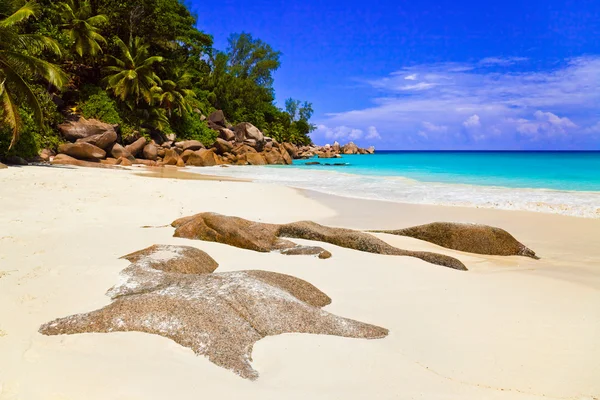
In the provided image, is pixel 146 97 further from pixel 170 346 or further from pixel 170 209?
pixel 170 346

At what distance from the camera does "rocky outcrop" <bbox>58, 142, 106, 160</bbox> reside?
22438 mm

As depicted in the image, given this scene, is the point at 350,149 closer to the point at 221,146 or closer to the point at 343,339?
the point at 221,146

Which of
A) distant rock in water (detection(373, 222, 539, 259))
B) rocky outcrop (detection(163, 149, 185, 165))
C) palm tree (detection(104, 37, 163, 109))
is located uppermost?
palm tree (detection(104, 37, 163, 109))

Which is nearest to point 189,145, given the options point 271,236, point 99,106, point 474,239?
point 99,106

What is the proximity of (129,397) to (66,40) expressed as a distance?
97.5 ft

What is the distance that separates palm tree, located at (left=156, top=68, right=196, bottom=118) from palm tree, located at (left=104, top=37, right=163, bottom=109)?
4.48ft

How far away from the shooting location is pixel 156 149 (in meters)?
28.5

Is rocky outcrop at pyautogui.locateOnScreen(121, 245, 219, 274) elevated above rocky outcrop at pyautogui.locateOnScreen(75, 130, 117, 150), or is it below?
below

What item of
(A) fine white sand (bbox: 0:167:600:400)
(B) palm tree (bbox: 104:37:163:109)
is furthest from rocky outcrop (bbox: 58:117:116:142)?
(A) fine white sand (bbox: 0:167:600:400)

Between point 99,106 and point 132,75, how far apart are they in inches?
123

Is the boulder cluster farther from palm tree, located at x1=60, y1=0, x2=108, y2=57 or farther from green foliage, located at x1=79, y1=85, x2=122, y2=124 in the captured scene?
palm tree, located at x1=60, y1=0, x2=108, y2=57

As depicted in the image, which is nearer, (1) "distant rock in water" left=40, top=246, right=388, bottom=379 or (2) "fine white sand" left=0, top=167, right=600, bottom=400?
(2) "fine white sand" left=0, top=167, right=600, bottom=400

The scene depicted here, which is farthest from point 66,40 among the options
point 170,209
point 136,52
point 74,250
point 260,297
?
point 260,297

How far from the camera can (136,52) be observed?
99.8 ft
